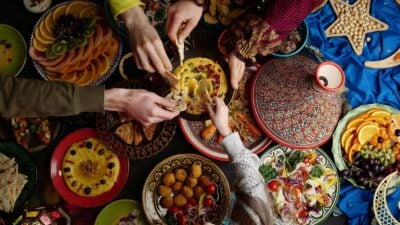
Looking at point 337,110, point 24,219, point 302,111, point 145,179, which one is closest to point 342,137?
point 337,110

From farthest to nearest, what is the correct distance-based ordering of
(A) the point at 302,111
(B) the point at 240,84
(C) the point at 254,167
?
1. (B) the point at 240,84
2. (A) the point at 302,111
3. (C) the point at 254,167

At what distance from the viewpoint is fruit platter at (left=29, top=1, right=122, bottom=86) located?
5.57 ft

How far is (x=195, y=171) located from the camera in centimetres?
170

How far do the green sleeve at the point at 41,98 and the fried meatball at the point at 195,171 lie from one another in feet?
1.69

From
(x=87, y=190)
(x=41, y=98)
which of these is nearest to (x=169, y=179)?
(x=87, y=190)

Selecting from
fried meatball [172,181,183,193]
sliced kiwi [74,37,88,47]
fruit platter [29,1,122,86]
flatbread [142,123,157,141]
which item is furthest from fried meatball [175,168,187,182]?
sliced kiwi [74,37,88,47]

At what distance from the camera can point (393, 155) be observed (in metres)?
1.81

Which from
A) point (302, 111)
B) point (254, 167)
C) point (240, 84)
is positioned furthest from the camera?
point (240, 84)

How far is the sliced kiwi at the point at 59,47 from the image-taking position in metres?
1.70

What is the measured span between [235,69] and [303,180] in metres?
0.54

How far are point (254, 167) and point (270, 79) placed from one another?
0.39m

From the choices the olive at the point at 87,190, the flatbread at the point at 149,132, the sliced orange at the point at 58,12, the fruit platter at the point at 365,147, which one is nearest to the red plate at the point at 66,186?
the olive at the point at 87,190

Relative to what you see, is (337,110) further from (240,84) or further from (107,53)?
(107,53)

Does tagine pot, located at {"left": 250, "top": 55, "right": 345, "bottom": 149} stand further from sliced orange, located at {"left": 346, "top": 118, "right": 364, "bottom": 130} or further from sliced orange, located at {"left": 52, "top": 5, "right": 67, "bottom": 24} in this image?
sliced orange, located at {"left": 52, "top": 5, "right": 67, "bottom": 24}
